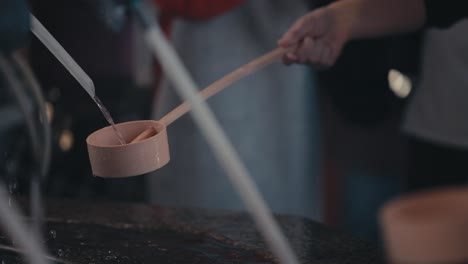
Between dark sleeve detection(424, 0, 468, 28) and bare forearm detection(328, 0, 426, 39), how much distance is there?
0.15 feet

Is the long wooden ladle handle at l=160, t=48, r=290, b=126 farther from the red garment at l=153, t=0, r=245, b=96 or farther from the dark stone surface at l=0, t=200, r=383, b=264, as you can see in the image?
the red garment at l=153, t=0, r=245, b=96

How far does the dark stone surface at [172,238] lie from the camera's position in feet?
5.72

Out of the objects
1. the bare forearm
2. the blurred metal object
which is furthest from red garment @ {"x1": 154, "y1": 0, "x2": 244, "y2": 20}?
the blurred metal object

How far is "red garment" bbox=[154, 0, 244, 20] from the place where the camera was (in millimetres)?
2936

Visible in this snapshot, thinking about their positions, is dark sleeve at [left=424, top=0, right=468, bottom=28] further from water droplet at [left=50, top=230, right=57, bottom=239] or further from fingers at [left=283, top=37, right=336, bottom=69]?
water droplet at [left=50, top=230, right=57, bottom=239]

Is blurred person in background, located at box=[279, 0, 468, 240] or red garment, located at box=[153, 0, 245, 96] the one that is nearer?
blurred person in background, located at box=[279, 0, 468, 240]

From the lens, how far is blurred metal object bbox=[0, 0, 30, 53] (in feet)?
3.07

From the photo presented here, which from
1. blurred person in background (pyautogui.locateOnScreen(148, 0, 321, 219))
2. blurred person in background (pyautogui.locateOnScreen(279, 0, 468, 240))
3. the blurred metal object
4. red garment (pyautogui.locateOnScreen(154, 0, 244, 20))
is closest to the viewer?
the blurred metal object

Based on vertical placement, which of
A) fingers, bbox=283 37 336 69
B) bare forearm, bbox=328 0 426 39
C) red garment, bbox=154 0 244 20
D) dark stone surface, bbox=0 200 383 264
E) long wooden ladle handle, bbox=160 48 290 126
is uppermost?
red garment, bbox=154 0 244 20

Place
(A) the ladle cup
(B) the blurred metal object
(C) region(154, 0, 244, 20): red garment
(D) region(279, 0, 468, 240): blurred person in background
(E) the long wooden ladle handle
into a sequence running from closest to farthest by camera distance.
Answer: (B) the blurred metal object
(A) the ladle cup
(E) the long wooden ladle handle
(D) region(279, 0, 468, 240): blurred person in background
(C) region(154, 0, 244, 20): red garment

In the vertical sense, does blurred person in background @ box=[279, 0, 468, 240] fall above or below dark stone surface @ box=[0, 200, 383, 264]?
above

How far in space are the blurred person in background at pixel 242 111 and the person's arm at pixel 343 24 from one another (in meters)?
0.92

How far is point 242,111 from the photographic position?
316 cm

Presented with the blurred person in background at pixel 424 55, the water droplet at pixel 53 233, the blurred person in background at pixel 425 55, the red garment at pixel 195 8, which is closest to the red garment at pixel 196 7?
the red garment at pixel 195 8
